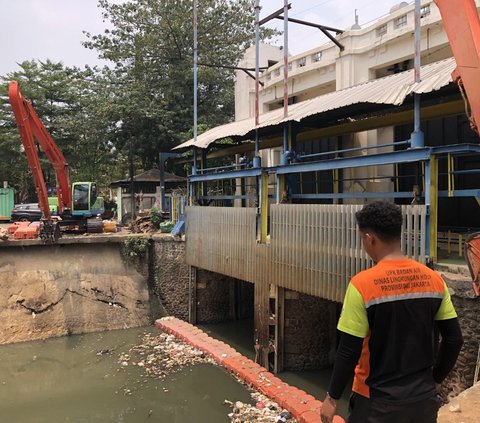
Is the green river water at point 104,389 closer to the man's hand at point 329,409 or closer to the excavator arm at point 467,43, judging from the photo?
the man's hand at point 329,409

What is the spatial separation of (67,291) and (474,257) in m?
11.4

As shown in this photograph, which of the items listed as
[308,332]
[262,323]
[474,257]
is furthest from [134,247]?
[474,257]

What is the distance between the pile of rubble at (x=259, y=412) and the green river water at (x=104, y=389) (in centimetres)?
19

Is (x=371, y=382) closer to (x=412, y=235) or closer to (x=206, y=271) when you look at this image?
(x=412, y=235)

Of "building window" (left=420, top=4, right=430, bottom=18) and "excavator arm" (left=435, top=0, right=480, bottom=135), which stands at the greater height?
"building window" (left=420, top=4, right=430, bottom=18)

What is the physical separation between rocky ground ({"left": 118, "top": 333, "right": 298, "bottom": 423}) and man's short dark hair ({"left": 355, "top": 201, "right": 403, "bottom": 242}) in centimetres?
570

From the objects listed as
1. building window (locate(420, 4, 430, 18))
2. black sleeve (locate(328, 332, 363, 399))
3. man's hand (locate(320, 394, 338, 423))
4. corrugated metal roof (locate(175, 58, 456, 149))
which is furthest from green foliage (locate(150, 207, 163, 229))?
black sleeve (locate(328, 332, 363, 399))

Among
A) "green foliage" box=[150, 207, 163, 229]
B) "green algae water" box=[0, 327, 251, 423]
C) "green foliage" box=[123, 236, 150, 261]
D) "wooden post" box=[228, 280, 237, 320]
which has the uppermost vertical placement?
"green foliage" box=[150, 207, 163, 229]

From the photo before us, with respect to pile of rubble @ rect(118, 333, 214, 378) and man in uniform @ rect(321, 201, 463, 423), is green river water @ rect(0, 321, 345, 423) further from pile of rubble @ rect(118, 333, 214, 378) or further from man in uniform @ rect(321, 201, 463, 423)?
man in uniform @ rect(321, 201, 463, 423)

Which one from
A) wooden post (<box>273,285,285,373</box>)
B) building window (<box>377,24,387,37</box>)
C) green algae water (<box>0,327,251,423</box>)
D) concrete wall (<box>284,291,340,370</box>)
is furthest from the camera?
building window (<box>377,24,387,37</box>)

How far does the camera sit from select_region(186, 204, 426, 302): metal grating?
7387 mm

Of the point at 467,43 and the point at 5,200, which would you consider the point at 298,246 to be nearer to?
the point at 467,43

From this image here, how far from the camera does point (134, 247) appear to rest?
1405 cm

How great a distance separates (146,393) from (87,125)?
18771mm
